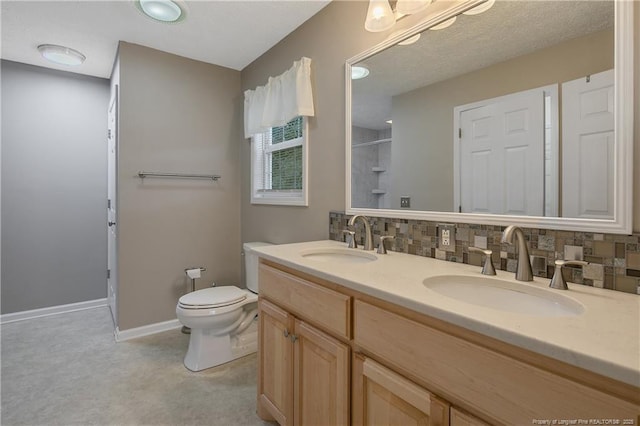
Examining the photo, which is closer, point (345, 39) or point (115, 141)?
point (345, 39)

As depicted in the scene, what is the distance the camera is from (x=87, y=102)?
312cm

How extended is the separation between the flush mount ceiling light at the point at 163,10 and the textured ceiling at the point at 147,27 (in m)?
0.06

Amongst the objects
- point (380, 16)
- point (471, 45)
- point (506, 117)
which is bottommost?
point (506, 117)

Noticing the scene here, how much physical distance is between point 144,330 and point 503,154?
2.87 meters

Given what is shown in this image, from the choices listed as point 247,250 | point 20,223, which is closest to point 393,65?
point 247,250

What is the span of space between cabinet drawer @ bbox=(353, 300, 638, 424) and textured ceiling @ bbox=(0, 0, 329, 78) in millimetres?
2065

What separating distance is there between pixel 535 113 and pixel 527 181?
245 mm

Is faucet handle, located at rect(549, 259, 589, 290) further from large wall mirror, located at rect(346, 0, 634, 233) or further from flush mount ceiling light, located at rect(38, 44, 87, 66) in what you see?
flush mount ceiling light, located at rect(38, 44, 87, 66)

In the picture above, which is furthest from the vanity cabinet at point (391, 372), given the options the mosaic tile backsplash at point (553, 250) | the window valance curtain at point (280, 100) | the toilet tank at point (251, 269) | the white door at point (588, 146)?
the window valance curtain at point (280, 100)

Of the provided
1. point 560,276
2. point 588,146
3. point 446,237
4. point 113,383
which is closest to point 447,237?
point 446,237

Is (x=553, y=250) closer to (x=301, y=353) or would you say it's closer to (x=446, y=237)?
(x=446, y=237)

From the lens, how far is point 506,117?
46.4 inches

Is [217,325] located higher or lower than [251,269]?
lower

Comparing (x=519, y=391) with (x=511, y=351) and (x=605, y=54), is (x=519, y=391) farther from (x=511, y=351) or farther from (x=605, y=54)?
(x=605, y=54)
